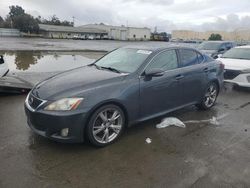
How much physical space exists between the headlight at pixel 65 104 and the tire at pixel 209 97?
343cm

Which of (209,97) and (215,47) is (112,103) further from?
(215,47)

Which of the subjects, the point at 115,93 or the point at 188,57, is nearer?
the point at 115,93

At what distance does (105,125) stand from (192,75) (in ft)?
7.84

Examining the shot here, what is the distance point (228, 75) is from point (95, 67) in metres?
→ 5.18

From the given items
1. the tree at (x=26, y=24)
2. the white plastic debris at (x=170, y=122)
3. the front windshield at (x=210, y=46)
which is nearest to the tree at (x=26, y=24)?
the tree at (x=26, y=24)

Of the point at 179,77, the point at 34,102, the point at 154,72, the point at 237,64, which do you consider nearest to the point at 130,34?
the point at 237,64

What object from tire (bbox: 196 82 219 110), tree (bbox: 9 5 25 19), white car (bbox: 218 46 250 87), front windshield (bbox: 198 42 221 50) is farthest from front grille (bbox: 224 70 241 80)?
tree (bbox: 9 5 25 19)

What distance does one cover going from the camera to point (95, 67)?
A: 5.31 metres

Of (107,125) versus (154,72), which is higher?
(154,72)

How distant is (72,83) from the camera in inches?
169

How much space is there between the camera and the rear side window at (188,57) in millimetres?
5629

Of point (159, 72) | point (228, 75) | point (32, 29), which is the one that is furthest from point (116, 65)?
point (32, 29)

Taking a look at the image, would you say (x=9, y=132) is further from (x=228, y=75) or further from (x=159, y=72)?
(x=228, y=75)

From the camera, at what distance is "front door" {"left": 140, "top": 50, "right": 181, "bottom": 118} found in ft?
15.5
